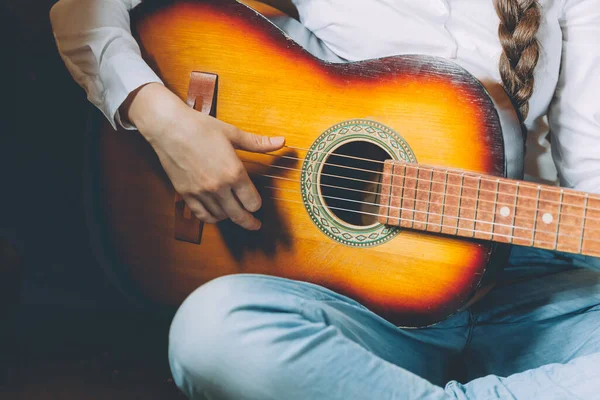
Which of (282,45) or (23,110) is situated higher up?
(282,45)

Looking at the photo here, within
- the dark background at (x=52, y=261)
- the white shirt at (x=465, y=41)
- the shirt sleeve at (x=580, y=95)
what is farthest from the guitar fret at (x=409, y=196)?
the dark background at (x=52, y=261)

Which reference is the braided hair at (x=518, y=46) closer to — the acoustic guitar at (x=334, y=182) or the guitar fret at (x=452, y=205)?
the acoustic guitar at (x=334, y=182)

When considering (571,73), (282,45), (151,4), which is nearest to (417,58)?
(282,45)

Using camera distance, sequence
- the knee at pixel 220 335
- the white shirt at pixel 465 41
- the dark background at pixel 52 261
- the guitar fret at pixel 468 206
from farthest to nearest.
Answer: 1. the dark background at pixel 52 261
2. the white shirt at pixel 465 41
3. the guitar fret at pixel 468 206
4. the knee at pixel 220 335

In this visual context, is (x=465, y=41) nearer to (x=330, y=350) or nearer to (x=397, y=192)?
(x=397, y=192)

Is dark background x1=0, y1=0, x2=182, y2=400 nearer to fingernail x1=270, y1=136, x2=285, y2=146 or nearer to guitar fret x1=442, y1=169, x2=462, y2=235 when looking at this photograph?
fingernail x1=270, y1=136, x2=285, y2=146

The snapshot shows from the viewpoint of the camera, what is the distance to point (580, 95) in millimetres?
940

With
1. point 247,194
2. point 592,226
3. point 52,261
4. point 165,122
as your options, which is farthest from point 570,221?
point 52,261

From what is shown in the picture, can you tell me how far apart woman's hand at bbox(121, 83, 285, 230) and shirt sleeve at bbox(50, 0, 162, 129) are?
0.09 ft

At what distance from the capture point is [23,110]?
112 centimetres

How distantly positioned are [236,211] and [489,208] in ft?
1.25

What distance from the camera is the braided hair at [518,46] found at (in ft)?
2.81

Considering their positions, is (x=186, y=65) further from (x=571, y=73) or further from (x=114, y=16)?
(x=571, y=73)

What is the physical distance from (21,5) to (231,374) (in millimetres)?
859
